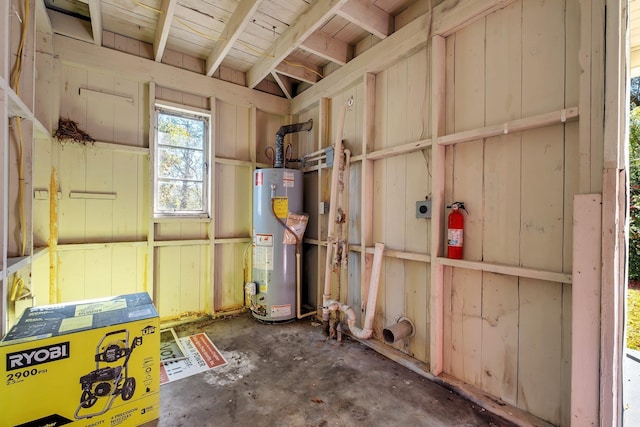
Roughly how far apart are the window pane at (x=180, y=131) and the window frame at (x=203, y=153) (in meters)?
0.03

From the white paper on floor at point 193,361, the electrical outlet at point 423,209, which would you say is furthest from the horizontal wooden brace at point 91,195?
the electrical outlet at point 423,209

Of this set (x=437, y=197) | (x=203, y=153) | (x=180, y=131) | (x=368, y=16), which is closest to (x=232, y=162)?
(x=203, y=153)

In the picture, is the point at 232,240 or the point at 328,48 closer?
the point at 328,48

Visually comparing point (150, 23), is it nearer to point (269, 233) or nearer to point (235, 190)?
point (235, 190)

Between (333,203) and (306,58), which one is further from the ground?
(306,58)

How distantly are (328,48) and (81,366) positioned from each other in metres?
2.64

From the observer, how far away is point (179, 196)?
2.84 metres

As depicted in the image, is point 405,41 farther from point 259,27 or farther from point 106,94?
point 106,94

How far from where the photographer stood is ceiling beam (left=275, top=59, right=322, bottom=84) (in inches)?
111

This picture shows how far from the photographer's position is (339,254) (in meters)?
2.57

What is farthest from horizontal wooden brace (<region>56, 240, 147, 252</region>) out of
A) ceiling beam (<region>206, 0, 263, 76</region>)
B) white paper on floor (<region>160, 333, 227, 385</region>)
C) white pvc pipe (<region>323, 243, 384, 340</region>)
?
white pvc pipe (<region>323, 243, 384, 340</region>)

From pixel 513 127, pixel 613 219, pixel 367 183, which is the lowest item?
pixel 613 219

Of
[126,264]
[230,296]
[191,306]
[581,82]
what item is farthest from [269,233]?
[581,82]

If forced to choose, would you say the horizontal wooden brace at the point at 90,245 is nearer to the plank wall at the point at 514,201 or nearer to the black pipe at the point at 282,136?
the black pipe at the point at 282,136
